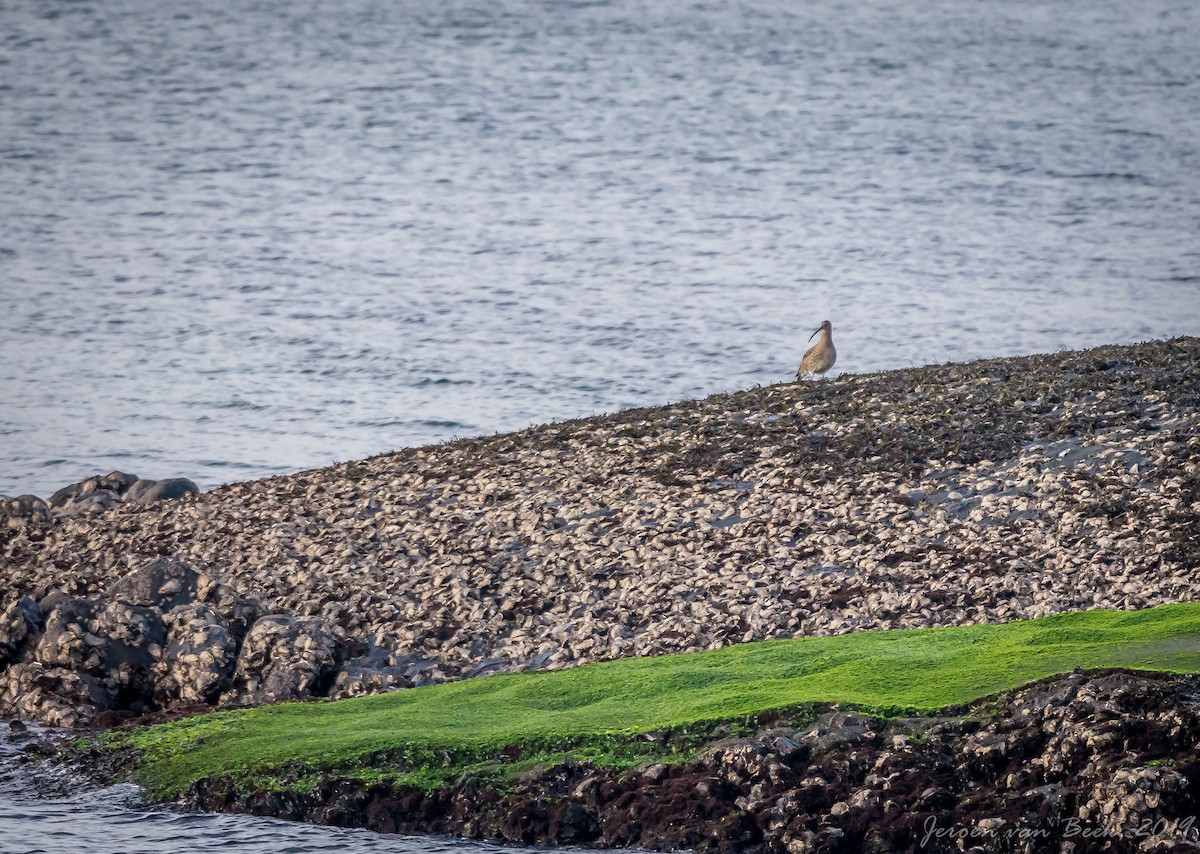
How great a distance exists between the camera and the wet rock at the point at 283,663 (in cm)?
2462

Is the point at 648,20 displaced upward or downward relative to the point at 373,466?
upward

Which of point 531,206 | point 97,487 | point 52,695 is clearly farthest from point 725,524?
point 531,206

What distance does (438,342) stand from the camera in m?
63.4

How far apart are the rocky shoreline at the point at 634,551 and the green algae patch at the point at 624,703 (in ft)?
1.88

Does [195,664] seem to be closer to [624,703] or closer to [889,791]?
[624,703]

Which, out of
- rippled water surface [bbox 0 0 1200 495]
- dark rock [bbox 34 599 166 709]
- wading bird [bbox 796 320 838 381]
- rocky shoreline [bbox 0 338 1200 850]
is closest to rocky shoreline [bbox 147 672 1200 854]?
rocky shoreline [bbox 0 338 1200 850]

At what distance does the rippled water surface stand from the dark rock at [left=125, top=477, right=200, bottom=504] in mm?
8114

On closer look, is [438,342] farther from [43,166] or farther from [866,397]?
[43,166]

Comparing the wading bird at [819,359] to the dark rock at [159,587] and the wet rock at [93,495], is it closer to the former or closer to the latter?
the dark rock at [159,587]

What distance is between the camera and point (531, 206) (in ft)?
304

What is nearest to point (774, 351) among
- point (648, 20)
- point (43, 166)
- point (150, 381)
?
point (150, 381)

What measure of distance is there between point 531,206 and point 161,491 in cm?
5832

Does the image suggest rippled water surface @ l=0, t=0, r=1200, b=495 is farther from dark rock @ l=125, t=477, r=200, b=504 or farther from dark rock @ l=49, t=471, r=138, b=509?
dark rock @ l=125, t=477, r=200, b=504

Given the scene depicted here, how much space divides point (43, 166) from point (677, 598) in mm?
89186
